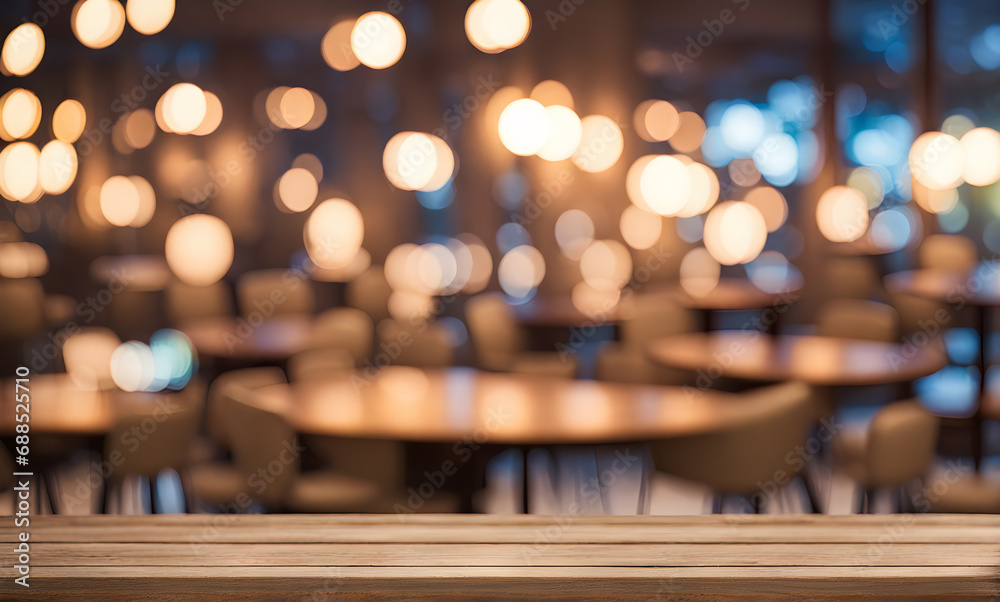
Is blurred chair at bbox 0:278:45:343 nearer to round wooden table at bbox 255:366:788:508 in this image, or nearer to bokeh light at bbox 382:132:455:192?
bokeh light at bbox 382:132:455:192

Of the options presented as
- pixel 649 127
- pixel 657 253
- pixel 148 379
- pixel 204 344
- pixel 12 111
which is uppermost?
pixel 649 127

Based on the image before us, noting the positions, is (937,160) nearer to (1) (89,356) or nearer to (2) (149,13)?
(2) (149,13)

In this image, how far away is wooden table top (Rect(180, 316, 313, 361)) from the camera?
14.3 feet

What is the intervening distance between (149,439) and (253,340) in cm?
160

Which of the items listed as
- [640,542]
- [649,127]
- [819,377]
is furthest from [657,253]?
[640,542]

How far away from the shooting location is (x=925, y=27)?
25.4 feet

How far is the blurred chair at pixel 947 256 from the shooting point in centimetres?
735

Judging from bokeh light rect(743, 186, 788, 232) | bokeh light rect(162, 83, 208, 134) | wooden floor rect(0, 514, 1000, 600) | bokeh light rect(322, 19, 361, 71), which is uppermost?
bokeh light rect(322, 19, 361, 71)

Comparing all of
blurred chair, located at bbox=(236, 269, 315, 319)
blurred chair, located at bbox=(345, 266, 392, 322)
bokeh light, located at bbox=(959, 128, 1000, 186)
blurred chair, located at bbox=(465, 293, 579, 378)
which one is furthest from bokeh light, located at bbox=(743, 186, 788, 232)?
blurred chair, located at bbox=(236, 269, 315, 319)

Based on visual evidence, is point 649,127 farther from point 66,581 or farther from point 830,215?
point 66,581

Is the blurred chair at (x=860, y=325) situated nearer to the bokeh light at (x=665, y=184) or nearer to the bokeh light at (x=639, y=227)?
the bokeh light at (x=665, y=184)

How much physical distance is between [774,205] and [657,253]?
1200mm

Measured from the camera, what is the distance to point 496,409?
120 inches

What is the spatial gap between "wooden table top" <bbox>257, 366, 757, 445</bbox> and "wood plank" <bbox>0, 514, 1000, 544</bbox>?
1490 millimetres
